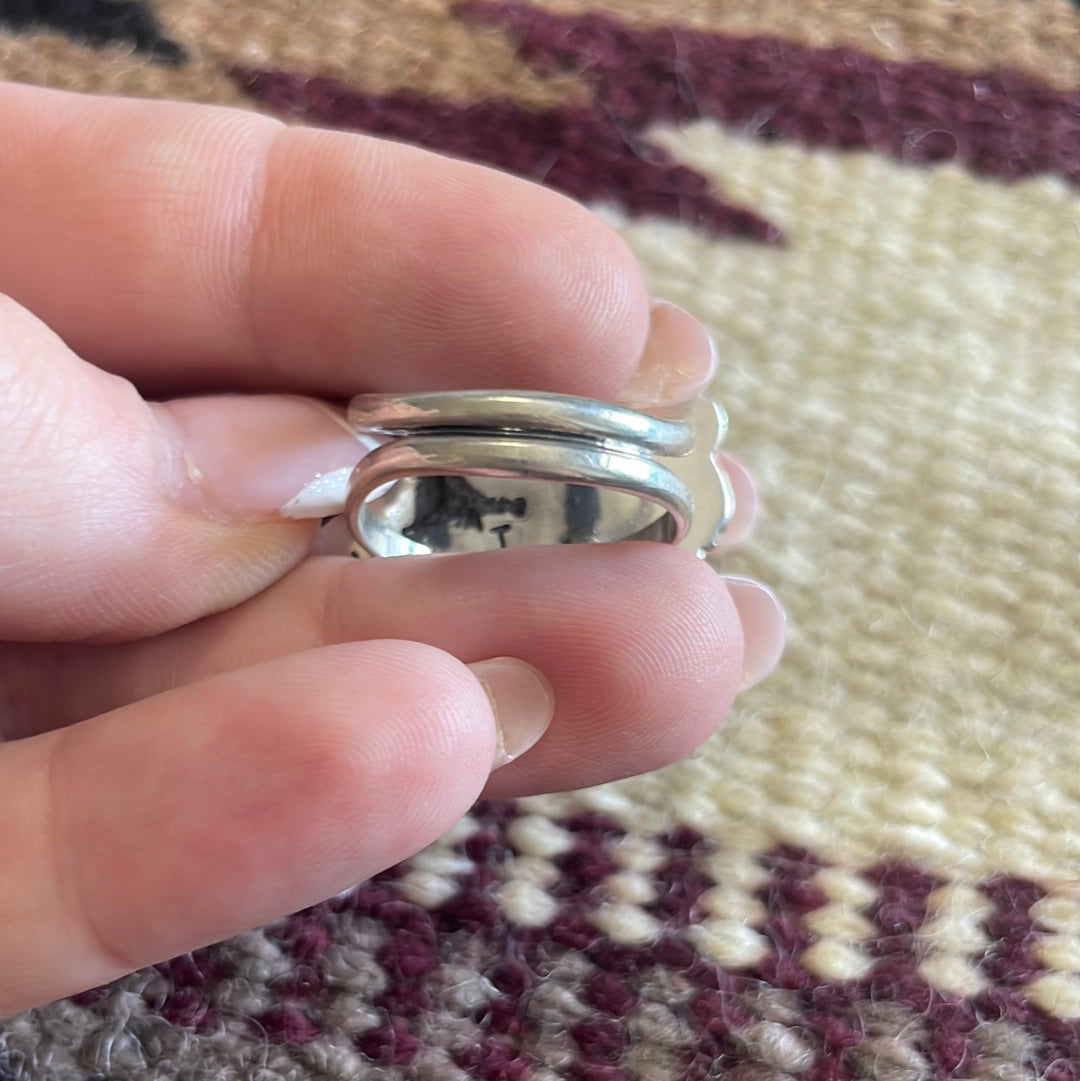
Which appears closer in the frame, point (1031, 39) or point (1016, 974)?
point (1016, 974)

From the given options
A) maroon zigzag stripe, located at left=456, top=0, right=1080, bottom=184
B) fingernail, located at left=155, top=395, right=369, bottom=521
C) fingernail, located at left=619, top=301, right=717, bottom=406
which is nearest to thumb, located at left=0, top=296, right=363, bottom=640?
fingernail, located at left=155, top=395, right=369, bottom=521

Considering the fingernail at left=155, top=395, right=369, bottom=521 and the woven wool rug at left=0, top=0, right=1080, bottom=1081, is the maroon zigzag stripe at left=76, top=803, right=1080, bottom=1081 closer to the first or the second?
the woven wool rug at left=0, top=0, right=1080, bottom=1081

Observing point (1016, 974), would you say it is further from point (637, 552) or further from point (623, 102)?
point (623, 102)

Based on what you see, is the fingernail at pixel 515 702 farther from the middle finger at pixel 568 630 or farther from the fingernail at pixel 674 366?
the fingernail at pixel 674 366

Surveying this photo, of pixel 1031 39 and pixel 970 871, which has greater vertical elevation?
pixel 1031 39

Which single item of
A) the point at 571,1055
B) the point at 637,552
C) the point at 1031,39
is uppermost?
the point at 1031,39

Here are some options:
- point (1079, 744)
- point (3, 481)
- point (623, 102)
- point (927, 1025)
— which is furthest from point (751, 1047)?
point (623, 102)

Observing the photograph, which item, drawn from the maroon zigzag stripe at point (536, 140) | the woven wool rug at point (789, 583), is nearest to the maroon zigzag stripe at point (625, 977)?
the woven wool rug at point (789, 583)

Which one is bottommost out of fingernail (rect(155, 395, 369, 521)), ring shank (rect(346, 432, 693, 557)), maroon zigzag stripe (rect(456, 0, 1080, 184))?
ring shank (rect(346, 432, 693, 557))
